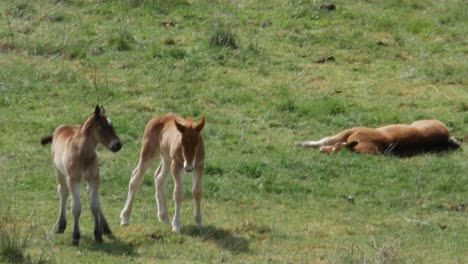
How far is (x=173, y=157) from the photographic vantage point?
44.3 feet

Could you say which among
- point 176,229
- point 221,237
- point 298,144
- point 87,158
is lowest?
point 298,144

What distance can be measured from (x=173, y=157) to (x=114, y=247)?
1.26 meters

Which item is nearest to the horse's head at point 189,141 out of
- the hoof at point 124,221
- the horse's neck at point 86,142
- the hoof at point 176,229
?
the hoof at point 176,229

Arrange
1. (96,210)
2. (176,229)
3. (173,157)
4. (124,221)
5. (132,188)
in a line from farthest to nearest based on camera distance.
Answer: (132,188) < (124,221) < (173,157) < (176,229) < (96,210)

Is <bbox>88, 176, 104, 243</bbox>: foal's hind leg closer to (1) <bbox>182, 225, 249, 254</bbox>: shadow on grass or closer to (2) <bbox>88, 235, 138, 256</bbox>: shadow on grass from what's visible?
(2) <bbox>88, 235, 138, 256</bbox>: shadow on grass

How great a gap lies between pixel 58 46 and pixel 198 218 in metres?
7.36

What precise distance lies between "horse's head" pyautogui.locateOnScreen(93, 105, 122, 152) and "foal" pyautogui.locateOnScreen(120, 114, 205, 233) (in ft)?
2.51

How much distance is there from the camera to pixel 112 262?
12.1 meters

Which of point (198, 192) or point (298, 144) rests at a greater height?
point (198, 192)

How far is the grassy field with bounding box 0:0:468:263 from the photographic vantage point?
1341 centimetres

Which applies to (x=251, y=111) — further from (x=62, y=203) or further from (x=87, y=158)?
(x=87, y=158)

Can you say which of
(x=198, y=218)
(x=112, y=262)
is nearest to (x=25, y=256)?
(x=112, y=262)

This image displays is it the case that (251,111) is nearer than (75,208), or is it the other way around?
(75,208)

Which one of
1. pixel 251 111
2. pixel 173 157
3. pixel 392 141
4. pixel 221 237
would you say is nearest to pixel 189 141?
pixel 173 157
